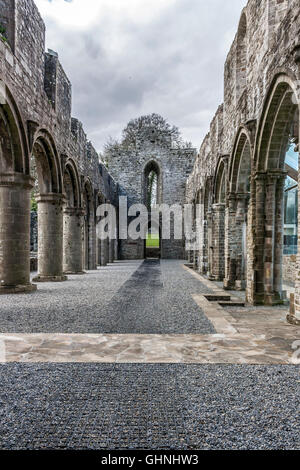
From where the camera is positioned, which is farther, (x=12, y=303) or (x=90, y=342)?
(x=12, y=303)

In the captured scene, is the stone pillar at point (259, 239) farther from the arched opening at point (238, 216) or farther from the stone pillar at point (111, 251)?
the stone pillar at point (111, 251)

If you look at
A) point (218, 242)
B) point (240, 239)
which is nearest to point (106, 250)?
point (218, 242)

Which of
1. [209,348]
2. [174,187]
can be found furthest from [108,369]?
[174,187]

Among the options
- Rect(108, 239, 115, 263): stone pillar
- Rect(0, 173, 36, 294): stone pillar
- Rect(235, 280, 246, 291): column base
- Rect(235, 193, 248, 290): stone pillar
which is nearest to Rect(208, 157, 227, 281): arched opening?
Rect(235, 193, 248, 290): stone pillar

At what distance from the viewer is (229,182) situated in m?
9.79

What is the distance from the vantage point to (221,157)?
10.8 meters

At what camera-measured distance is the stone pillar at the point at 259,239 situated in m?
7.20

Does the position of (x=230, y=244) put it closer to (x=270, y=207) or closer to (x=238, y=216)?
(x=238, y=216)

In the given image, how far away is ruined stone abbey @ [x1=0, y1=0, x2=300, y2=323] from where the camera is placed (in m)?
6.73

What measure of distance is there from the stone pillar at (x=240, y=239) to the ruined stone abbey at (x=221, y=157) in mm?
28

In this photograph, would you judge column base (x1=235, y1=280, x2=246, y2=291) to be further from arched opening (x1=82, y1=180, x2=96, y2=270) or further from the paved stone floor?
arched opening (x1=82, y1=180, x2=96, y2=270)

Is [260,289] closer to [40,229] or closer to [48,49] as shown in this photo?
[40,229]

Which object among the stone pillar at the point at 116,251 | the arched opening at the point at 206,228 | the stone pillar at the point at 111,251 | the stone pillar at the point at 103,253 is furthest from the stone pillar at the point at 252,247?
the stone pillar at the point at 116,251

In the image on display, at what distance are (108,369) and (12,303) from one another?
4008mm
